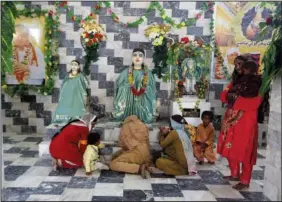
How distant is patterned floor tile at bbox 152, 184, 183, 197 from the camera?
4059 mm

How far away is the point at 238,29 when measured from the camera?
6.89 meters

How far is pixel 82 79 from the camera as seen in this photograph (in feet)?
20.6

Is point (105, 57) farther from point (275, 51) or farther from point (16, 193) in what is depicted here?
point (275, 51)

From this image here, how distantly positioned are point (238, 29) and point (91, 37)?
3.15m

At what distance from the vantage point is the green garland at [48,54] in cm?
682

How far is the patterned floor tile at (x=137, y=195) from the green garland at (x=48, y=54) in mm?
3692

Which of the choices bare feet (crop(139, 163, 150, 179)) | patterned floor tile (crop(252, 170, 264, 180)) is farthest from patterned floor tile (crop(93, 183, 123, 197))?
patterned floor tile (crop(252, 170, 264, 180))

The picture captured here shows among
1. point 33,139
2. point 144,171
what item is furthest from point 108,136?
point 33,139

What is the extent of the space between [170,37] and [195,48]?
76 cm

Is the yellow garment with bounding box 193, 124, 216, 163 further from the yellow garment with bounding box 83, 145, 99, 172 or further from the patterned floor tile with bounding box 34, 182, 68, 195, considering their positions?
the patterned floor tile with bounding box 34, 182, 68, 195

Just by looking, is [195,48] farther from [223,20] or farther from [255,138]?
[255,138]

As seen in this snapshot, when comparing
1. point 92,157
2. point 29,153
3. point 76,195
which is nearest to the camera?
point 76,195

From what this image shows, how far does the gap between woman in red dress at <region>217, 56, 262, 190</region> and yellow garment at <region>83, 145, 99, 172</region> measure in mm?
1854

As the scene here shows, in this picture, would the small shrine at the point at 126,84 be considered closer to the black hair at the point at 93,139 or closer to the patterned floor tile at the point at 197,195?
the black hair at the point at 93,139
